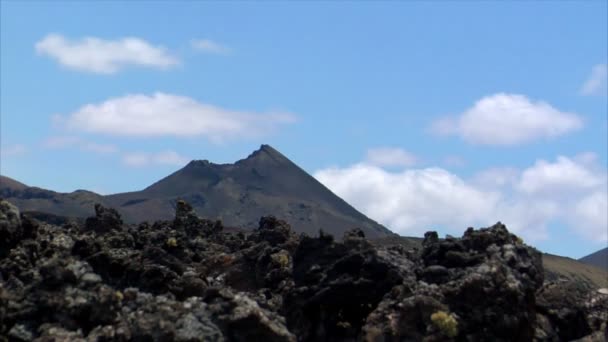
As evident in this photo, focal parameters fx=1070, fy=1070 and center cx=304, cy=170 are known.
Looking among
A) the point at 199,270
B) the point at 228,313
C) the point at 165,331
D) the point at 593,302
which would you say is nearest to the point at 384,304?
the point at 228,313

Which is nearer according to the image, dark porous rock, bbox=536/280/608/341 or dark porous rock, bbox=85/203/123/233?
dark porous rock, bbox=536/280/608/341

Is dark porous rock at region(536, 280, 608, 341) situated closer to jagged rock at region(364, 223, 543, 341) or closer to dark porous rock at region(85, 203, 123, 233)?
jagged rock at region(364, 223, 543, 341)

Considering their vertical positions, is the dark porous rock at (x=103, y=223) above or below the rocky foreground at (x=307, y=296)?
above

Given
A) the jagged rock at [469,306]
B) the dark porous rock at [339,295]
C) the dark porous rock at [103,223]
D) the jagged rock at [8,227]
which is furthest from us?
the dark porous rock at [103,223]

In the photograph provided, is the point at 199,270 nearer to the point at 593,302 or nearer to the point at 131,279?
the point at 131,279

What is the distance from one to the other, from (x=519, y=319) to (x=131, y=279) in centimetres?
1963

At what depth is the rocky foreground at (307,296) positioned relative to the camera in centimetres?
4378

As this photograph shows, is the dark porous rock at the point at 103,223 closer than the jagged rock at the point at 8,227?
No

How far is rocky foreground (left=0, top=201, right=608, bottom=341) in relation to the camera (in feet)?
144

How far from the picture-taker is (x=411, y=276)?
166 ft

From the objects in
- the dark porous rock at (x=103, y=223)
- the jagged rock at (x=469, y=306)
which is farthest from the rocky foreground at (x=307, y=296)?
the dark porous rock at (x=103, y=223)

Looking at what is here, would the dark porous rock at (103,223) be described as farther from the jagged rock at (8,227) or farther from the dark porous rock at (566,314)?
the dark porous rock at (566,314)

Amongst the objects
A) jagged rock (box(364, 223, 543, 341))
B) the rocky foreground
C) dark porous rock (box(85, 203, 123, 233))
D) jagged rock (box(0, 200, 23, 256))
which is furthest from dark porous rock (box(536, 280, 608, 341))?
dark porous rock (box(85, 203, 123, 233))

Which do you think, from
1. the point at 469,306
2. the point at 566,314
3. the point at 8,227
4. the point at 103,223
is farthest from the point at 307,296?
the point at 103,223
